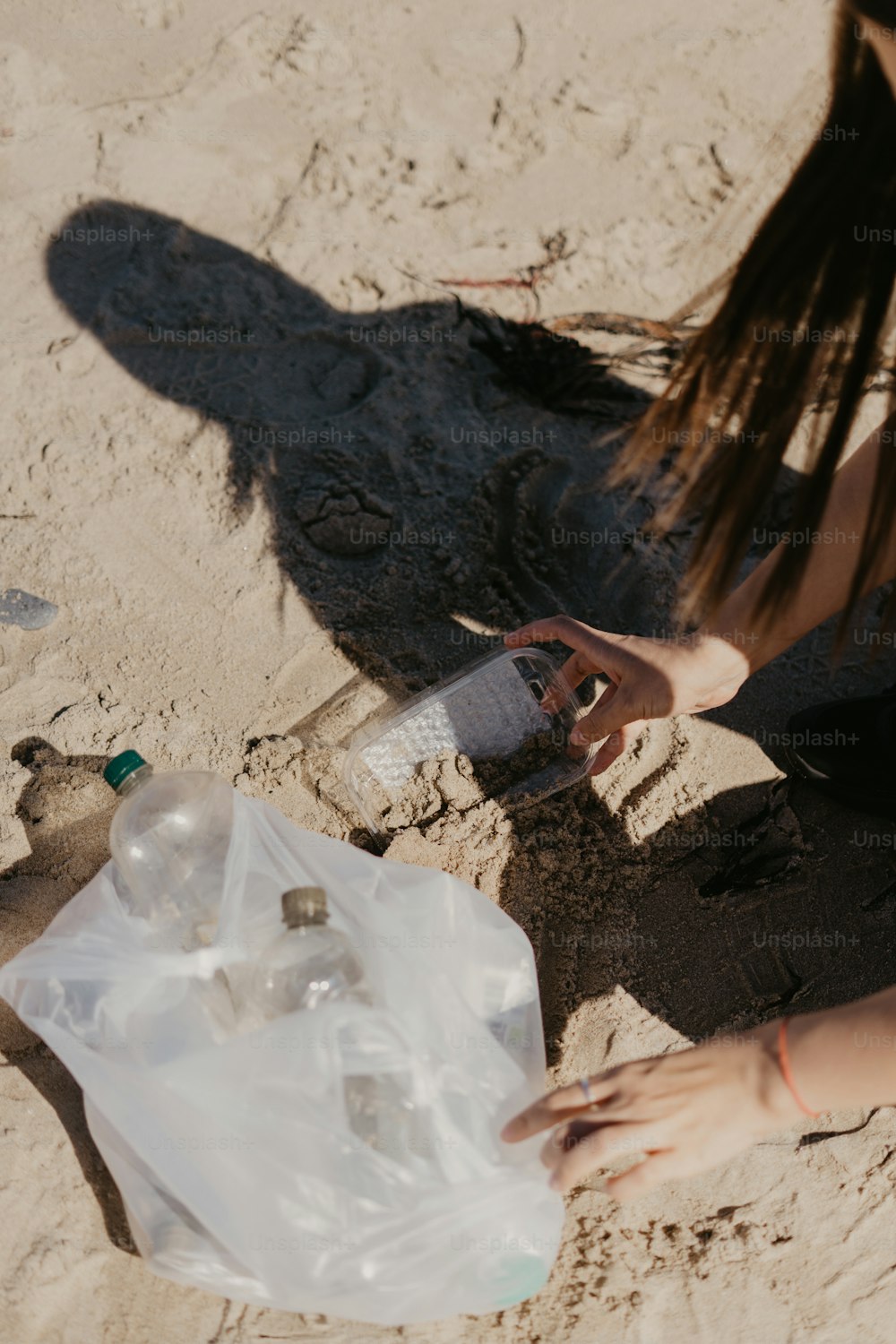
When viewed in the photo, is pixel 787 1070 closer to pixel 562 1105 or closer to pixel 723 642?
pixel 562 1105

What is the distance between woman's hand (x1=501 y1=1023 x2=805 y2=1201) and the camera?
97cm

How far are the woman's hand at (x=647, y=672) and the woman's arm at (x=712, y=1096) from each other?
0.53m

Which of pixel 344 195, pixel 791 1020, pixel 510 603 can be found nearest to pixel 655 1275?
pixel 791 1020

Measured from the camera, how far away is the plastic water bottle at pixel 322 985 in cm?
107

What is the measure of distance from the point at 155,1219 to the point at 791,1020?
2.42 feet

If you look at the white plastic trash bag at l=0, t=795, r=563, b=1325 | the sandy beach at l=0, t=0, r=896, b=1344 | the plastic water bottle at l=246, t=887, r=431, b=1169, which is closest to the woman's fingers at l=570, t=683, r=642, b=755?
the sandy beach at l=0, t=0, r=896, b=1344

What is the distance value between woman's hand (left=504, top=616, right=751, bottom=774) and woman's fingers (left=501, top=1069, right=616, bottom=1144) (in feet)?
1.86

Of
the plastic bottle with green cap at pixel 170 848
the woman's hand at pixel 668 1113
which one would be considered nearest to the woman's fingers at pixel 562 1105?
the woman's hand at pixel 668 1113

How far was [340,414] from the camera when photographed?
190cm

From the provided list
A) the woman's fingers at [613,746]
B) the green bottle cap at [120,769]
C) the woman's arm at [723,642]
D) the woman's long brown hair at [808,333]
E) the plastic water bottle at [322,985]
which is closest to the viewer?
the woman's long brown hair at [808,333]

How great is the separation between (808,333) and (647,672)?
1.75ft

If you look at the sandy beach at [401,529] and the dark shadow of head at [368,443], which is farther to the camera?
the dark shadow of head at [368,443]

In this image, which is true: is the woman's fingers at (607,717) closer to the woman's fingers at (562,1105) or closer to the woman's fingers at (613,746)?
the woman's fingers at (613,746)

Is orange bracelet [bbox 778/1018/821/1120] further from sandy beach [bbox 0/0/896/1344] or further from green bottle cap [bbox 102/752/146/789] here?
green bottle cap [bbox 102/752/146/789]
